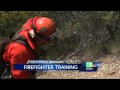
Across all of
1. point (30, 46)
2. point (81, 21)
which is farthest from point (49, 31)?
point (81, 21)

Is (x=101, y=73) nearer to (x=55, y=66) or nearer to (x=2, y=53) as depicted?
(x=55, y=66)

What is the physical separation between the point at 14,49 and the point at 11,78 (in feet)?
1.11

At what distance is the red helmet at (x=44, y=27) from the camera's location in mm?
3869

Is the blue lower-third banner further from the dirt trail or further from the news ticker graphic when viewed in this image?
the dirt trail

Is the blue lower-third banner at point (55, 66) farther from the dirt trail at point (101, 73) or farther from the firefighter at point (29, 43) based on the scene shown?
the dirt trail at point (101, 73)

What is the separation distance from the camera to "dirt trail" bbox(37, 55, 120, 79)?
24.0 ft

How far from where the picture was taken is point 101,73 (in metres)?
7.56

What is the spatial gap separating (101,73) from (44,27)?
3903 millimetres

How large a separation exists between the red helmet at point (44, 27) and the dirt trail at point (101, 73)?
3.26m


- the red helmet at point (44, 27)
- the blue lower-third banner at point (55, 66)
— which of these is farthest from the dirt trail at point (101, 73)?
the red helmet at point (44, 27)

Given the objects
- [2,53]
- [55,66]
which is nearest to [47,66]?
[55,66]

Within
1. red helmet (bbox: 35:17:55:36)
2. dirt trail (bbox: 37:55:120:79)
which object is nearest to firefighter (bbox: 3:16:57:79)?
red helmet (bbox: 35:17:55:36)

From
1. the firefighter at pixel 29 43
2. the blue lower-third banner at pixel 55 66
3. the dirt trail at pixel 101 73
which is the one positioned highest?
the firefighter at pixel 29 43

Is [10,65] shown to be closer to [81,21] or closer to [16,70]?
[16,70]
